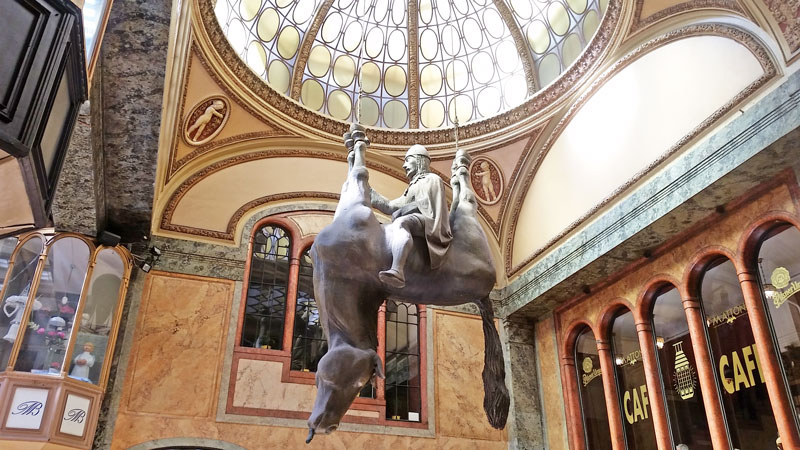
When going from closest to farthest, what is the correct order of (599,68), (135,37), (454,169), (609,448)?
(454,169)
(135,37)
(609,448)
(599,68)

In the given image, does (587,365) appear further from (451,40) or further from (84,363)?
(84,363)

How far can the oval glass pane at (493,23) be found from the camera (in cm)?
1247

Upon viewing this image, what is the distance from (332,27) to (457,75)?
8.67ft

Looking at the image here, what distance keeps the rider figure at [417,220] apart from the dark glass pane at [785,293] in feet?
17.3

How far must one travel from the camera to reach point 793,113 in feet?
21.3

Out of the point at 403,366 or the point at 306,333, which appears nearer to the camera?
the point at 306,333

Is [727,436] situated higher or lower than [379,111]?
lower

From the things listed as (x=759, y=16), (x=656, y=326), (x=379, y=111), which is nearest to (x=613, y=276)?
(x=656, y=326)

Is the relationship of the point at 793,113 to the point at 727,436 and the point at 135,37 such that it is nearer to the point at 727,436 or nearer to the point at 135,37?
the point at 727,436

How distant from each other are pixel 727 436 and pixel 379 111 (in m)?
8.07

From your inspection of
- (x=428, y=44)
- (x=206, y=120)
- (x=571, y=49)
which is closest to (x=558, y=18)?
(x=571, y=49)

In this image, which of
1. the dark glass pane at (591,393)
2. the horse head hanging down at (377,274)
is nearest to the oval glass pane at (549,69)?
the dark glass pane at (591,393)

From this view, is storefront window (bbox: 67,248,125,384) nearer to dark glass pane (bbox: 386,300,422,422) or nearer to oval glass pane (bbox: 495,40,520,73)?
dark glass pane (bbox: 386,300,422,422)

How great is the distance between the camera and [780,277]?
7379 mm
